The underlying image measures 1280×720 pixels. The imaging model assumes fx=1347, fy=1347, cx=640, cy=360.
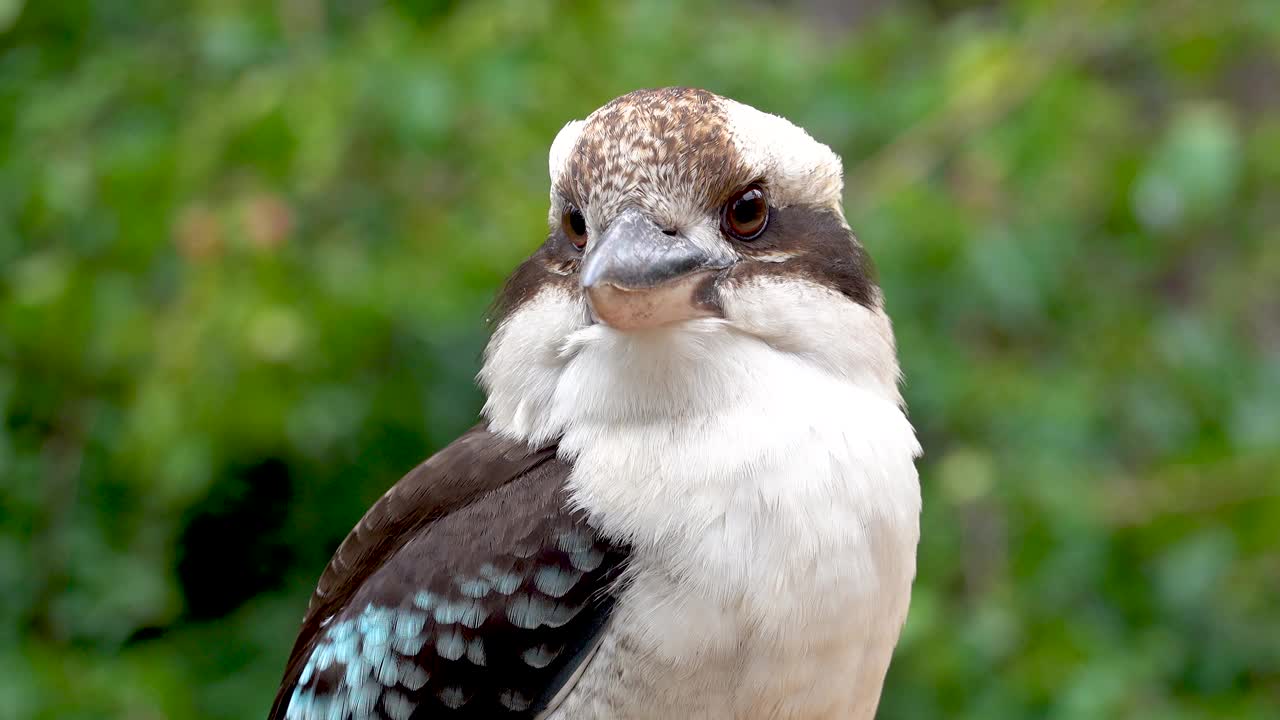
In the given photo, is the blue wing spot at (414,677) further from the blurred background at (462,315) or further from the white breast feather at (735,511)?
the blurred background at (462,315)

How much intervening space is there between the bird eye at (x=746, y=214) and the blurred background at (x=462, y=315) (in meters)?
1.49

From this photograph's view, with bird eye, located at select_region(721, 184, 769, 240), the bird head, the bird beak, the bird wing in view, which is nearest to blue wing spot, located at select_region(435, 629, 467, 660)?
the bird wing

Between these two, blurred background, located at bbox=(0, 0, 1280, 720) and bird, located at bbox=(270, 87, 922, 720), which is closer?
bird, located at bbox=(270, 87, 922, 720)

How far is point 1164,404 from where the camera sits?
4.06 meters

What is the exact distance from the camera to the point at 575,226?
198cm

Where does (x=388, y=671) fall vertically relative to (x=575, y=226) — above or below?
below

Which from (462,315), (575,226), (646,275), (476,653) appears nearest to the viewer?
(646,275)

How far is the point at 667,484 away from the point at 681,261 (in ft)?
0.98

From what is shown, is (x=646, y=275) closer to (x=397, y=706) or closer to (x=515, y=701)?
(x=515, y=701)

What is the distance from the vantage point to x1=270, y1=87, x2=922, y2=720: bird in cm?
174

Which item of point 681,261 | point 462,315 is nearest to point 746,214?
point 681,261

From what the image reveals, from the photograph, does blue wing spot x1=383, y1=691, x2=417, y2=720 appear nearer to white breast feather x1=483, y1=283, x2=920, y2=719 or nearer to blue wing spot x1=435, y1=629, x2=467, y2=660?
blue wing spot x1=435, y1=629, x2=467, y2=660

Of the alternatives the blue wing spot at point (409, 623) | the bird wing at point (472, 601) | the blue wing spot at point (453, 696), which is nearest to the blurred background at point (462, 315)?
the bird wing at point (472, 601)

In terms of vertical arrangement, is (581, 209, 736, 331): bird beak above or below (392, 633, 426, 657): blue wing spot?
above
